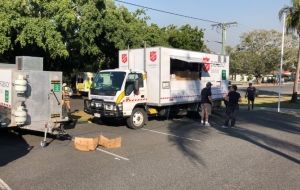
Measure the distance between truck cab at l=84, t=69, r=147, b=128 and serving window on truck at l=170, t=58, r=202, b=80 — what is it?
1667 mm

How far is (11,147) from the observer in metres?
12.9

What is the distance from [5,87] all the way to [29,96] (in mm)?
804

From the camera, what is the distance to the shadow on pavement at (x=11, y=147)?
11.4 metres

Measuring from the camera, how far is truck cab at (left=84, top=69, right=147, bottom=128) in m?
16.9

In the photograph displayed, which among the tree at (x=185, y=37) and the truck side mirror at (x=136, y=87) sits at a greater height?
the tree at (x=185, y=37)

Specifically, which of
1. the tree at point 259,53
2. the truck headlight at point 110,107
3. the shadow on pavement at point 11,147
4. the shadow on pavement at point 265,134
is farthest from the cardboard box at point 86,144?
the tree at point 259,53

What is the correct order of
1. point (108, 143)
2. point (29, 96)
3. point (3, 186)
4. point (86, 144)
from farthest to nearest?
point (29, 96) < point (108, 143) < point (86, 144) < point (3, 186)

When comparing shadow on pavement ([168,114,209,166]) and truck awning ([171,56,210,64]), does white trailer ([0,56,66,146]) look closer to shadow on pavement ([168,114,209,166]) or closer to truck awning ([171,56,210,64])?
shadow on pavement ([168,114,209,166])

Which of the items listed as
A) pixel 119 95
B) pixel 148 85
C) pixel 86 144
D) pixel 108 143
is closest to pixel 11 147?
pixel 86 144

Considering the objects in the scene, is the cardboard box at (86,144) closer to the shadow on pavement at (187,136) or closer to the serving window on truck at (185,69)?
the shadow on pavement at (187,136)

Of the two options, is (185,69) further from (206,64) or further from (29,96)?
(29,96)

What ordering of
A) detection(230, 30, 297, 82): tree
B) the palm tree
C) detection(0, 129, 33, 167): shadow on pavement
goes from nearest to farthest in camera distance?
detection(0, 129, 33, 167): shadow on pavement < the palm tree < detection(230, 30, 297, 82): tree

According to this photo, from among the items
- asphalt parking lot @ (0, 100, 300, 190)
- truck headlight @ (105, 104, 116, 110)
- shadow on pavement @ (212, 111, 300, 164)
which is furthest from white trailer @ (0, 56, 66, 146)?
shadow on pavement @ (212, 111, 300, 164)

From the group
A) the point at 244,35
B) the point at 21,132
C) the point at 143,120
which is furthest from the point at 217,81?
the point at 244,35
